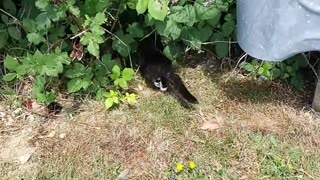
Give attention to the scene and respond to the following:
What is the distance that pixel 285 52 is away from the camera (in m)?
2.72

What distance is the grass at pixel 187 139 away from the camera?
10.3ft

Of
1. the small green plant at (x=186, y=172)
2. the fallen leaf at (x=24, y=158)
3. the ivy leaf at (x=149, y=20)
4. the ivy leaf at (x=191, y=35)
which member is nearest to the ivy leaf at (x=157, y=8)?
the ivy leaf at (x=149, y=20)

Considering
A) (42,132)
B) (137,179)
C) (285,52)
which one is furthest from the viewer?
(42,132)

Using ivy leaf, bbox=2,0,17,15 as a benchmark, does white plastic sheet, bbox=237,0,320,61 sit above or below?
above

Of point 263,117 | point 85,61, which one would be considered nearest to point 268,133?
point 263,117

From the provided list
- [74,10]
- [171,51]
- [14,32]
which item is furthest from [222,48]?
[14,32]

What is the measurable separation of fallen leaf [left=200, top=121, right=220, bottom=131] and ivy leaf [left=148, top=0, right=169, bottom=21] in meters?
0.73

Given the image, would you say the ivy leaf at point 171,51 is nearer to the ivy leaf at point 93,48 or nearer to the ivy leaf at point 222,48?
the ivy leaf at point 222,48

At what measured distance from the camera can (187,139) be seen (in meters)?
3.28

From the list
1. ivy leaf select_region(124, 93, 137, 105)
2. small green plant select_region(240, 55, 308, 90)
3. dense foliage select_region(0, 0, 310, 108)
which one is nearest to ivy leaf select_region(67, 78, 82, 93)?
dense foliage select_region(0, 0, 310, 108)

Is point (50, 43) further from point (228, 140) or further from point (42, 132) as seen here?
point (228, 140)

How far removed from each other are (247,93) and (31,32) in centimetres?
132

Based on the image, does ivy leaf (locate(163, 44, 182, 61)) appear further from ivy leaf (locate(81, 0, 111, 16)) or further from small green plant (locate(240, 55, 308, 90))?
ivy leaf (locate(81, 0, 111, 16))

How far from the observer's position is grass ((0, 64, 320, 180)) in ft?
10.3
